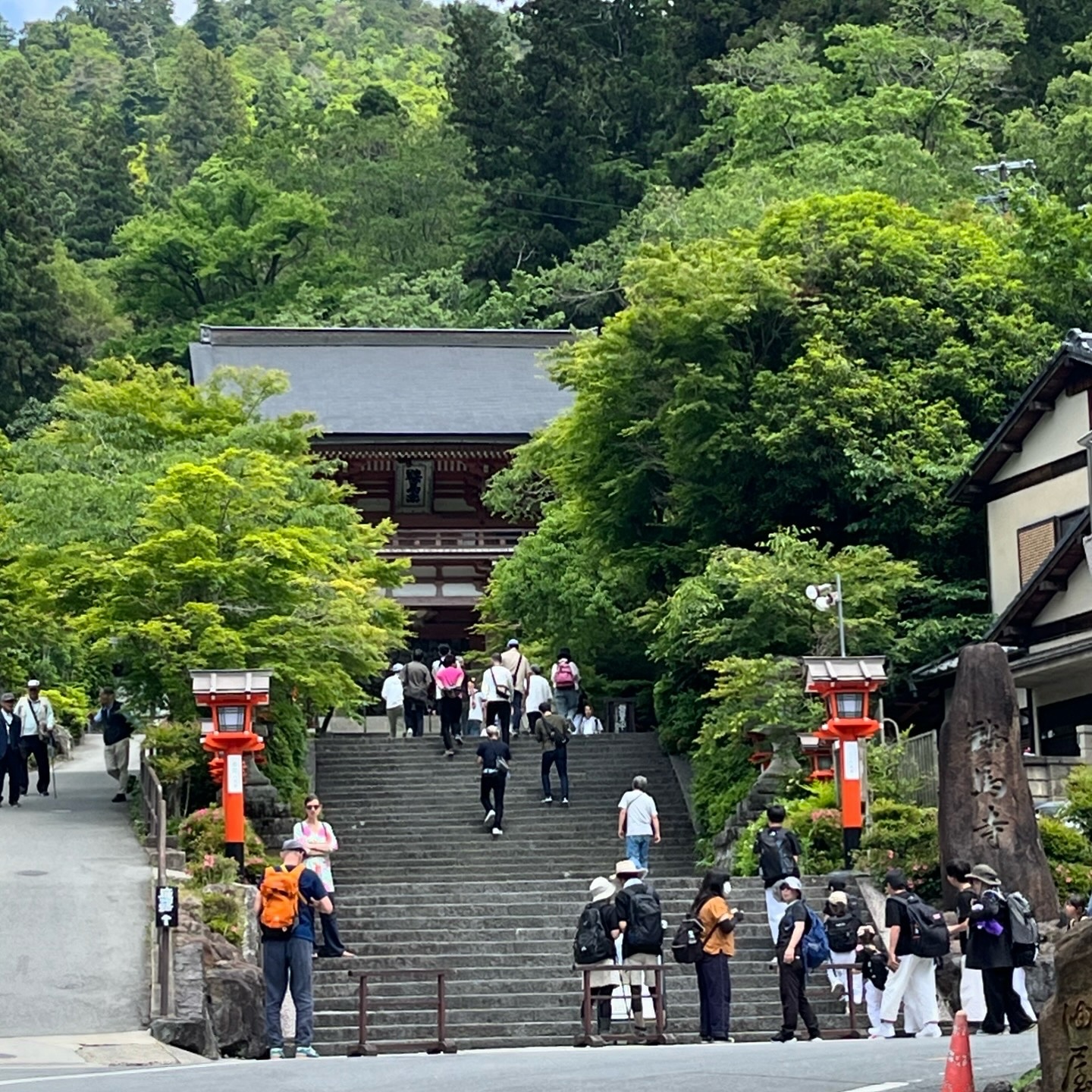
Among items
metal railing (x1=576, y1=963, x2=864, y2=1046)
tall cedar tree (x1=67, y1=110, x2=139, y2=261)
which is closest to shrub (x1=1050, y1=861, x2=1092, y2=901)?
metal railing (x1=576, y1=963, x2=864, y2=1046)

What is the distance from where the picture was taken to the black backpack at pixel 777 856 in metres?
23.0

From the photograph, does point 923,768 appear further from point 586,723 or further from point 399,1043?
point 399,1043

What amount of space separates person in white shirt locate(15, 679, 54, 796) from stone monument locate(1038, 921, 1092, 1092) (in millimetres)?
22705

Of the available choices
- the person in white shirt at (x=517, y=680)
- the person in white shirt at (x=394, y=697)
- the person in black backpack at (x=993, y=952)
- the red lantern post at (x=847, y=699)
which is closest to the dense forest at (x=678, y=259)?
the person in white shirt at (x=517, y=680)

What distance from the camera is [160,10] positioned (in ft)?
517

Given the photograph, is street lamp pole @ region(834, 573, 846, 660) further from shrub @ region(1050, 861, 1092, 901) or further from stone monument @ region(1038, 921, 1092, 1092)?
stone monument @ region(1038, 921, 1092, 1092)

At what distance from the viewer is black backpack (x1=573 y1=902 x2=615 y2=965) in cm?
1966

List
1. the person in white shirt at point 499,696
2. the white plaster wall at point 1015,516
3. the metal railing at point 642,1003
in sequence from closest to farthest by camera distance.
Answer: the metal railing at point 642,1003 < the person in white shirt at point 499,696 < the white plaster wall at point 1015,516

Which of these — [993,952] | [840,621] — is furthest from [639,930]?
[840,621]

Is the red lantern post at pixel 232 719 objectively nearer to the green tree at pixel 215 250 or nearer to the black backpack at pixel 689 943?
the black backpack at pixel 689 943

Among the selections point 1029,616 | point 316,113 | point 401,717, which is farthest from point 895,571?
point 316,113

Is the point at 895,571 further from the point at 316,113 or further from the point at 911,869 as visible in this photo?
the point at 316,113

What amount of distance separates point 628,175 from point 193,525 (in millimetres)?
42689

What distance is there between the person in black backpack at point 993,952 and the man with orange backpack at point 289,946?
5275mm
